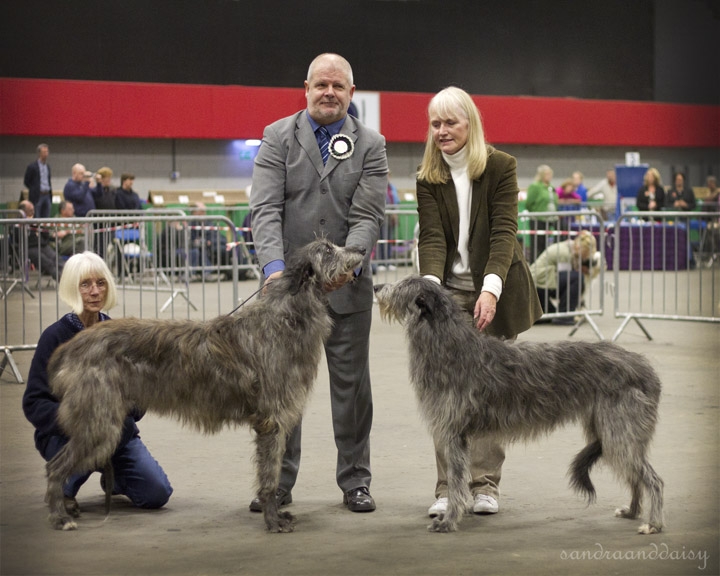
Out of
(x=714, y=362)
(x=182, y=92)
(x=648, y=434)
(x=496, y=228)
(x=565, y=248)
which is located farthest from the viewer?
(x=182, y=92)

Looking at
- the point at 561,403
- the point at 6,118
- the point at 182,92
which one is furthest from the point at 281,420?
the point at 182,92

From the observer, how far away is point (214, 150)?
2070 cm

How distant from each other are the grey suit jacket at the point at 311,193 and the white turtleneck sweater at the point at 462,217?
35 cm

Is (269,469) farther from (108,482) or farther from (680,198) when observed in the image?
(680,198)

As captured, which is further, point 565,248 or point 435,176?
point 565,248

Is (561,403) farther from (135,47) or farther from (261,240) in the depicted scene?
(135,47)

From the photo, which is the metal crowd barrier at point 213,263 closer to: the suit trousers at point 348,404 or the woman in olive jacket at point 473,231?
the suit trousers at point 348,404

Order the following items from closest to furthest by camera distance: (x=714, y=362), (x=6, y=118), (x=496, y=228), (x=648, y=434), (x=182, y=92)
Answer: (x=648, y=434), (x=496, y=228), (x=714, y=362), (x=6, y=118), (x=182, y=92)

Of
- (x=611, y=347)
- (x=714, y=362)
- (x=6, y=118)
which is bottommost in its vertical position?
(x=714, y=362)

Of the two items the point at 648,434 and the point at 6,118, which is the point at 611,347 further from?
the point at 6,118

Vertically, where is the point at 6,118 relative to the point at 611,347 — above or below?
above

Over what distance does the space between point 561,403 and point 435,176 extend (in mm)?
1130

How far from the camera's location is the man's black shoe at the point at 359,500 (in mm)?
4168

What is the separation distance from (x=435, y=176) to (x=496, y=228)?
0.35m
